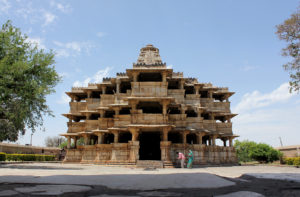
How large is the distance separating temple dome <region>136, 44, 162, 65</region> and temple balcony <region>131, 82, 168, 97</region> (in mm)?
7912

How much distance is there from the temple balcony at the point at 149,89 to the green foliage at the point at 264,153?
39.3 meters

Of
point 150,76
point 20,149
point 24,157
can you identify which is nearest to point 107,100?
point 150,76

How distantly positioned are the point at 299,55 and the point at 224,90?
2328 centimetres

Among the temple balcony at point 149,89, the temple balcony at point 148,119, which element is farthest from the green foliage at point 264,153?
the temple balcony at point 149,89

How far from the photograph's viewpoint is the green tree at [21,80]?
13.5 meters

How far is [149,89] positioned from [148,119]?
350cm

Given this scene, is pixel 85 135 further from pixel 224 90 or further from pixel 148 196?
pixel 148 196

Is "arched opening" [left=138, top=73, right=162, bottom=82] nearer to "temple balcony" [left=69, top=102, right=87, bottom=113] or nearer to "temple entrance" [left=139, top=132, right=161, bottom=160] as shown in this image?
"temple entrance" [left=139, top=132, right=161, bottom=160]

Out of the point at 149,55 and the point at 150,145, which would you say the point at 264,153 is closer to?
the point at 150,145

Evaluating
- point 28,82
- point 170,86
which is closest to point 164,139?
point 170,86

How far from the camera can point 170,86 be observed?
32.3m

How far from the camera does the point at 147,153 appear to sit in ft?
98.0

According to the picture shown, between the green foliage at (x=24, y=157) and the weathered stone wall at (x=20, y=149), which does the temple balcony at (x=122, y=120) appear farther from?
the weathered stone wall at (x=20, y=149)

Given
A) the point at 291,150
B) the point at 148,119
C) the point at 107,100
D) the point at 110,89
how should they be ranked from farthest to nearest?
the point at 291,150 → the point at 110,89 → the point at 107,100 → the point at 148,119
